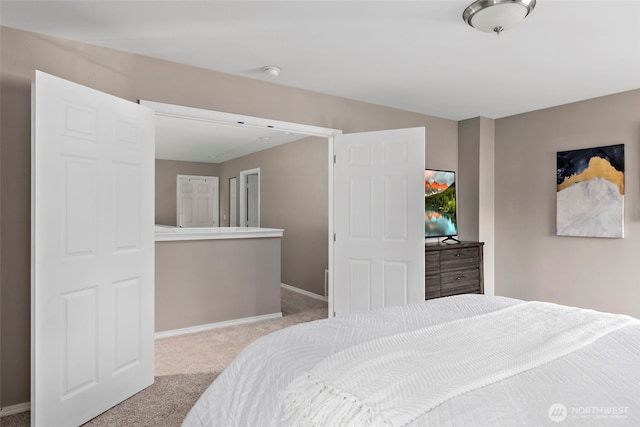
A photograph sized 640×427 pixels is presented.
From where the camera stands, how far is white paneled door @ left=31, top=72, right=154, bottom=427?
6.94ft

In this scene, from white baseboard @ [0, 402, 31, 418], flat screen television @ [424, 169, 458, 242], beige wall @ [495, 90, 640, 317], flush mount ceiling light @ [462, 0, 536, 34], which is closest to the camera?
flush mount ceiling light @ [462, 0, 536, 34]

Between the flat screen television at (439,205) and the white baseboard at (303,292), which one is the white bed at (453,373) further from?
the white baseboard at (303,292)

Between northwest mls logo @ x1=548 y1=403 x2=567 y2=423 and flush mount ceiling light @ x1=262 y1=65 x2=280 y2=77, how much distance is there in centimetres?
289

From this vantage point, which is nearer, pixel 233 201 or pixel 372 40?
pixel 372 40

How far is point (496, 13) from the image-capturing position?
2154mm

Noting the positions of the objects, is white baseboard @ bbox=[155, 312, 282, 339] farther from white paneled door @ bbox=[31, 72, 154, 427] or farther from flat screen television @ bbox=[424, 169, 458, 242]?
flat screen television @ bbox=[424, 169, 458, 242]

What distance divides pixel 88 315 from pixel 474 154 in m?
4.30

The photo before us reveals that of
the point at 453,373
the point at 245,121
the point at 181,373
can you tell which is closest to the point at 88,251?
the point at 181,373

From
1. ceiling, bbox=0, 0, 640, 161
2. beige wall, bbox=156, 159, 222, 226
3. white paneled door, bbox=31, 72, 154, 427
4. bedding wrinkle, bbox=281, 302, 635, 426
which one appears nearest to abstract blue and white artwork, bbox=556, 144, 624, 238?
ceiling, bbox=0, 0, 640, 161

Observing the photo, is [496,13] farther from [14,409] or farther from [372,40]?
[14,409]

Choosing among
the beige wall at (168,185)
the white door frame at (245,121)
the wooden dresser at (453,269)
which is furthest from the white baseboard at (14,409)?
the beige wall at (168,185)

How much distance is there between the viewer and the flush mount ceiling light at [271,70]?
3.17 m

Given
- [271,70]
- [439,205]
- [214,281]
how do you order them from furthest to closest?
[439,205] → [214,281] → [271,70]

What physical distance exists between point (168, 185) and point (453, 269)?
658 centimetres
